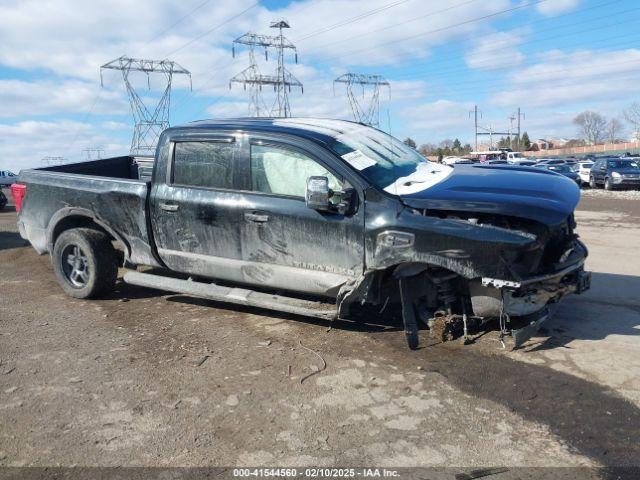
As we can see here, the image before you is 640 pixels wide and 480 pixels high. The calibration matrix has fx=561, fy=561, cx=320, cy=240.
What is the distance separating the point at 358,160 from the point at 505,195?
1.27 meters

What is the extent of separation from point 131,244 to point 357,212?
2.62 meters

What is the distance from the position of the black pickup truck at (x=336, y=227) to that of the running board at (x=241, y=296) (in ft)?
0.05

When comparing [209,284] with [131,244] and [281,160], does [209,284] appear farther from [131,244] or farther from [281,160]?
[281,160]

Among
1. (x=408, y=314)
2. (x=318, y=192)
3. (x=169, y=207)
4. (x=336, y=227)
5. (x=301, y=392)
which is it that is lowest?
(x=301, y=392)

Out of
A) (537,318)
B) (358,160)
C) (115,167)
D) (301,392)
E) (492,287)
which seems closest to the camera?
(301,392)

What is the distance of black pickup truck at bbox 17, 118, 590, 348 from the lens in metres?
4.15

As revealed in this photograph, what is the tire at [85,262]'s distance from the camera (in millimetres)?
6020

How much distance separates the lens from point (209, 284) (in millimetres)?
5477

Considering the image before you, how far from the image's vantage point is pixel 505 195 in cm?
415

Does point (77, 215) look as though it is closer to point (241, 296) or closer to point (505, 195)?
point (241, 296)

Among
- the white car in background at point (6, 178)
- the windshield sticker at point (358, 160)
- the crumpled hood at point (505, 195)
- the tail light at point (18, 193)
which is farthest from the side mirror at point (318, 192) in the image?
the white car in background at point (6, 178)

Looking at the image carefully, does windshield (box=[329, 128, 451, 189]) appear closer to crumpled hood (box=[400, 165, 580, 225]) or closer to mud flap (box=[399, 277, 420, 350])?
crumpled hood (box=[400, 165, 580, 225])

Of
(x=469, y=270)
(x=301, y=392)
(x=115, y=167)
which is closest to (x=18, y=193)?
(x=115, y=167)

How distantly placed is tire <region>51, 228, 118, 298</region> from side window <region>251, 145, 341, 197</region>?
211cm
